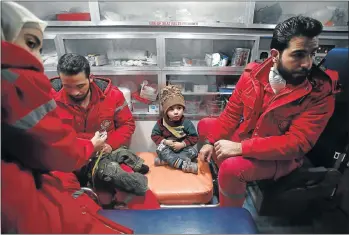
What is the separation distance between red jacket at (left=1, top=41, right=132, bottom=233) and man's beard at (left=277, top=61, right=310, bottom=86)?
904 millimetres

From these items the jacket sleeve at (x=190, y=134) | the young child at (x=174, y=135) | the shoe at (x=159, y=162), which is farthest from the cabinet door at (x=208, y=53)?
the shoe at (x=159, y=162)

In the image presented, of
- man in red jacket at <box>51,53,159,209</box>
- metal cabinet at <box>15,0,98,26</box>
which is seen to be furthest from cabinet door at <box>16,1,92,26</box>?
man in red jacket at <box>51,53,159,209</box>

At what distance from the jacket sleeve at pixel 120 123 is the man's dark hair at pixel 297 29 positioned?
Result: 97 cm

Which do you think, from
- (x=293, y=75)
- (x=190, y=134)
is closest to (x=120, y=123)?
(x=190, y=134)

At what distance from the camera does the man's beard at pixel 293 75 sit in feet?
3.21

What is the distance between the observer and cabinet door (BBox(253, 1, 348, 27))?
4.29ft

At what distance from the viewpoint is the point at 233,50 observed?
159 centimetres

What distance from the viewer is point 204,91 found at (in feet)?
5.51

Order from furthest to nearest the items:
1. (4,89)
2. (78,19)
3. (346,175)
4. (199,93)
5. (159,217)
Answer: (199,93)
(78,19)
(346,175)
(159,217)
(4,89)

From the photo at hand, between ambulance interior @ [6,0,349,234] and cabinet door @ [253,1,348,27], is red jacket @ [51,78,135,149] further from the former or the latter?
cabinet door @ [253,1,348,27]

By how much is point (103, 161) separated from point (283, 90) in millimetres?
1012

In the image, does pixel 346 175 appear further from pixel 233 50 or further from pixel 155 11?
pixel 155 11

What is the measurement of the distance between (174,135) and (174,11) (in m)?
0.85

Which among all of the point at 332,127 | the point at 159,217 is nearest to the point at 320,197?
the point at 332,127
